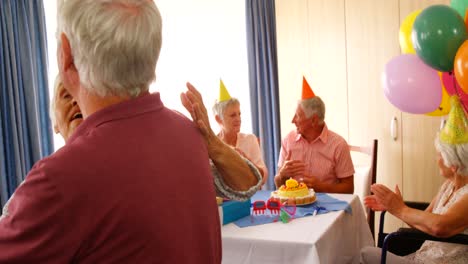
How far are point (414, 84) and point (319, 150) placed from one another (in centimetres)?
75

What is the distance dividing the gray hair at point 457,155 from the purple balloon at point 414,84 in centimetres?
48

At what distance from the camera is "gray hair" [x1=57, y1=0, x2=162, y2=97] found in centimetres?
77

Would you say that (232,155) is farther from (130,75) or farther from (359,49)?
(359,49)

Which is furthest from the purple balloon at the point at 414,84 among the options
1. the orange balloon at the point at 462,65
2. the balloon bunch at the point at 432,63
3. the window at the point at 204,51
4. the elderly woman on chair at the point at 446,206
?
the window at the point at 204,51

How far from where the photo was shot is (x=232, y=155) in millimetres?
1093

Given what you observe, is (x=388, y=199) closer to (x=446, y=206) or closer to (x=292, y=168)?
(x=446, y=206)

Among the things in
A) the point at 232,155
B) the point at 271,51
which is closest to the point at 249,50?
the point at 271,51

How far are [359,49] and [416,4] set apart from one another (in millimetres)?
485

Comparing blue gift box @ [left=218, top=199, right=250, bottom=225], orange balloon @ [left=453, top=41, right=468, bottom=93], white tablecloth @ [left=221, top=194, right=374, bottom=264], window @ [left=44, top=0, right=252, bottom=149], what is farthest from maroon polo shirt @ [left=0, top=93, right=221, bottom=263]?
window @ [left=44, top=0, right=252, bottom=149]

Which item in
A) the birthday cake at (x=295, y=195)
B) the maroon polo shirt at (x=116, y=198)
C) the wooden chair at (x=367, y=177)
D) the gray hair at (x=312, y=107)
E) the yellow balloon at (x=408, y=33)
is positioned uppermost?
the yellow balloon at (x=408, y=33)

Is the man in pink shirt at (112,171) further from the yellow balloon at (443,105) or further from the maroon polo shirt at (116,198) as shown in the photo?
the yellow balloon at (443,105)

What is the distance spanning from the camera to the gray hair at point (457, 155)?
1959 millimetres

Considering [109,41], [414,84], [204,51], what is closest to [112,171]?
[109,41]

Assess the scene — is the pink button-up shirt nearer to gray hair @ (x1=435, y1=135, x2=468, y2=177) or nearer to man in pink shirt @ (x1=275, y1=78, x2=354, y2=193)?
man in pink shirt @ (x1=275, y1=78, x2=354, y2=193)
